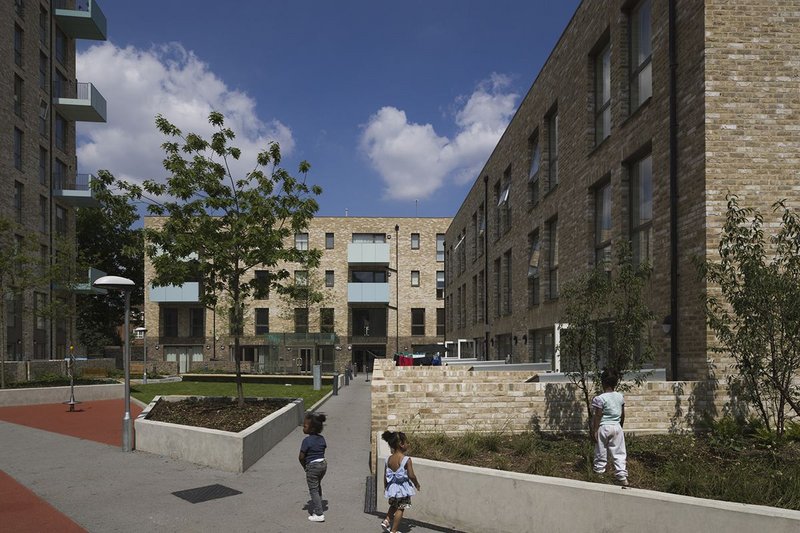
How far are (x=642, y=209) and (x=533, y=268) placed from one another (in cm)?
802

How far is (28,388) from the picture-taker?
22.7m

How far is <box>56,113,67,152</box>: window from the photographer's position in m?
35.3

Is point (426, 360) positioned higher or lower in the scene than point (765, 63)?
lower

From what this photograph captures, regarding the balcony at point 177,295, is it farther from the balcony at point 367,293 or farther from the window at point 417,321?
the window at point 417,321

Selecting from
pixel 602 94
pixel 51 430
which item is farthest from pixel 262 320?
pixel 602 94

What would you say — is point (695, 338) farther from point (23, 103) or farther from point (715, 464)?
point (23, 103)

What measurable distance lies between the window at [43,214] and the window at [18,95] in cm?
468

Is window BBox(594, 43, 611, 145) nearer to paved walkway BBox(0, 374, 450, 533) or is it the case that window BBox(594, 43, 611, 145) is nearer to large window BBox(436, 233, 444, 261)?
paved walkway BBox(0, 374, 450, 533)

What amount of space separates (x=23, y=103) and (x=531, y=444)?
31260 millimetres

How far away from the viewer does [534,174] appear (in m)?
21.4

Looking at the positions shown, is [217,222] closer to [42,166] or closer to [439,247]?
[42,166]

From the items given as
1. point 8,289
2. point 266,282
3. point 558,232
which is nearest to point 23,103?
point 8,289

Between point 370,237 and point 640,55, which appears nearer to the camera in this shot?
point 640,55

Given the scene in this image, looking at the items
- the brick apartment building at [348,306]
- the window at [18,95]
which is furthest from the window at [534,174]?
the brick apartment building at [348,306]
